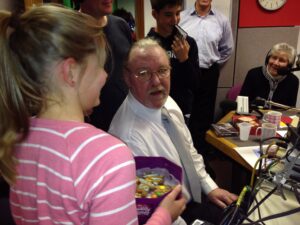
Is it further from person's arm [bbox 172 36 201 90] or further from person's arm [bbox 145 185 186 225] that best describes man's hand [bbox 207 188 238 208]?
person's arm [bbox 172 36 201 90]

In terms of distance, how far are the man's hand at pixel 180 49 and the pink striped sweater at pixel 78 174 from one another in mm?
1411

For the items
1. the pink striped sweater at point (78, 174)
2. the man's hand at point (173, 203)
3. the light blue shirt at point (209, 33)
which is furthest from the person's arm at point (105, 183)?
the light blue shirt at point (209, 33)

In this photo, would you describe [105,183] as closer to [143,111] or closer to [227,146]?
[143,111]

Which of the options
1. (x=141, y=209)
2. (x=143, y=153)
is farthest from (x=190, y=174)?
(x=141, y=209)

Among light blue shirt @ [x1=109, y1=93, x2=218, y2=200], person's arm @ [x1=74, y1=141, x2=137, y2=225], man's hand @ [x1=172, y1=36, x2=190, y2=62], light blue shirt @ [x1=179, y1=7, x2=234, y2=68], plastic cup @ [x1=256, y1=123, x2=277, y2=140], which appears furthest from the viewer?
light blue shirt @ [x1=179, y1=7, x2=234, y2=68]

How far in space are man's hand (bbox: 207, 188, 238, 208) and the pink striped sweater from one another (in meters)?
0.86

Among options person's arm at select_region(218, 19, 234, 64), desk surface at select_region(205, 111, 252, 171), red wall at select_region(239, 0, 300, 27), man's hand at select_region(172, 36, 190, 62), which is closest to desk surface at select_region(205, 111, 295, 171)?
desk surface at select_region(205, 111, 252, 171)

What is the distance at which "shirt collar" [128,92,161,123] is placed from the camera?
1.26 meters

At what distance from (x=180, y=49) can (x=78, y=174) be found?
58.3 inches

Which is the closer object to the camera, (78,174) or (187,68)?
(78,174)

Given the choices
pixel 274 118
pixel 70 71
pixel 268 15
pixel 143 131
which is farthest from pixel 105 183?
pixel 268 15

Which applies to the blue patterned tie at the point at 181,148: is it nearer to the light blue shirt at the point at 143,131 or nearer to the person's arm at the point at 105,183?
the light blue shirt at the point at 143,131

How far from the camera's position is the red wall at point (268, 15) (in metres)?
3.26

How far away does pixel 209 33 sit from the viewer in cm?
305
